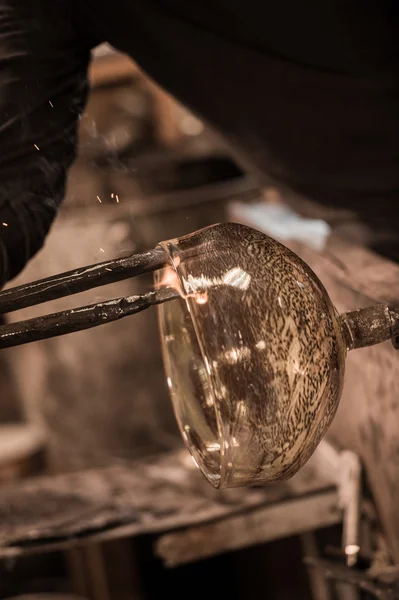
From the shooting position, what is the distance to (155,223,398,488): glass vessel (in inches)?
27.5

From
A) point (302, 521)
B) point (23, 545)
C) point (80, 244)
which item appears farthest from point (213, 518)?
point (80, 244)

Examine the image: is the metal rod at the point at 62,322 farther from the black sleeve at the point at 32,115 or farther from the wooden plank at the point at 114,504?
the wooden plank at the point at 114,504

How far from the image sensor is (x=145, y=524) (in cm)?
139

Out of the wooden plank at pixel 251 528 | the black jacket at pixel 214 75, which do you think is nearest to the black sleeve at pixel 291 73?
the black jacket at pixel 214 75

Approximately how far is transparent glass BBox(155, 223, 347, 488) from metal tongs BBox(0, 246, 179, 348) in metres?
0.03

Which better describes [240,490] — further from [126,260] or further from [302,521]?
[126,260]

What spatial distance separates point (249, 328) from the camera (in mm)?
707

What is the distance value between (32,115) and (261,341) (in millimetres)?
422

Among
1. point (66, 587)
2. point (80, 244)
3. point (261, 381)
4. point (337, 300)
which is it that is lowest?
point (66, 587)

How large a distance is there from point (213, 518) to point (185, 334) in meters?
0.58

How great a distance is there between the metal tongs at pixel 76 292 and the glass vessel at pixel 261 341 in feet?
0.09

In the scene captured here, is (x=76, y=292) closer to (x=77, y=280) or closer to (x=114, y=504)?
(x=77, y=280)

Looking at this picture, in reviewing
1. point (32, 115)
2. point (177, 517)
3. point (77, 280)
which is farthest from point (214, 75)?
point (177, 517)

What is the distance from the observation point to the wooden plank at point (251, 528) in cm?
141
